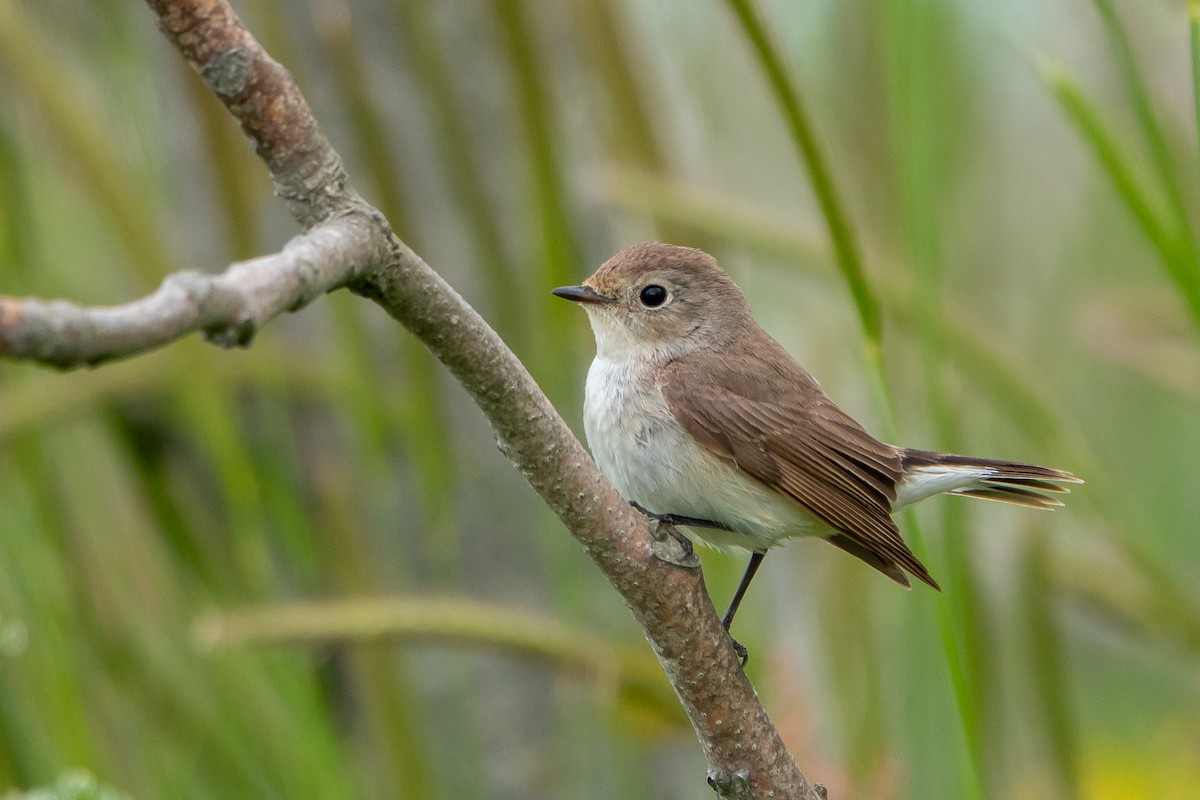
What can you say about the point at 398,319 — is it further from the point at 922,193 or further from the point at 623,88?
the point at 623,88

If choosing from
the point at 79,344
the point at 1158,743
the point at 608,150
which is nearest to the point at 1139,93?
the point at 79,344

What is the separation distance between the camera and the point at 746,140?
6172 mm

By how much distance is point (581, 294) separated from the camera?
283 cm

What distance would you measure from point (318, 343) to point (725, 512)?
215 cm

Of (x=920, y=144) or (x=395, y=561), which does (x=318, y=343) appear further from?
(x=920, y=144)

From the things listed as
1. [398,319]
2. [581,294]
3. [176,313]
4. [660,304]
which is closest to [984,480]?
[660,304]

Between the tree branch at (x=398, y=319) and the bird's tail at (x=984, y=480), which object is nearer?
the tree branch at (x=398, y=319)

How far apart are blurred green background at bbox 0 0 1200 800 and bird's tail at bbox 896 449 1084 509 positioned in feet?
0.52

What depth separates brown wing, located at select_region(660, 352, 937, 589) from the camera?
8.10 ft

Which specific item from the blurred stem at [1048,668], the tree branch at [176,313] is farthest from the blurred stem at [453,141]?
the tree branch at [176,313]

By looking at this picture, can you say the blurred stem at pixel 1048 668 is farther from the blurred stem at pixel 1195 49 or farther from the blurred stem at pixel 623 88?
the blurred stem at pixel 1195 49

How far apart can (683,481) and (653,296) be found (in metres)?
0.59

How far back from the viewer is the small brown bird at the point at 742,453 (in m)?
2.56

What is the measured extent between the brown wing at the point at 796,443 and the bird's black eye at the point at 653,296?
206 millimetres
